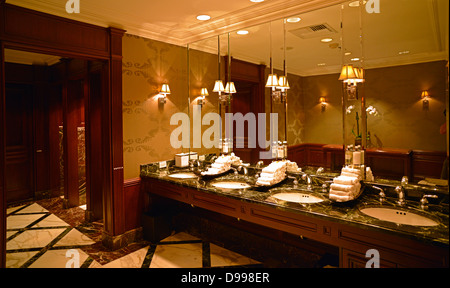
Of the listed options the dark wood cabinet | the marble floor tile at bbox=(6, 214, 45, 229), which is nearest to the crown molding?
the dark wood cabinet

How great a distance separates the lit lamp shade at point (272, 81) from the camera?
3.01 metres

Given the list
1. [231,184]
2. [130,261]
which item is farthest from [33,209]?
[231,184]

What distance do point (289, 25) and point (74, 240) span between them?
369cm

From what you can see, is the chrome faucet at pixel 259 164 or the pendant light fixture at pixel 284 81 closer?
the pendant light fixture at pixel 284 81

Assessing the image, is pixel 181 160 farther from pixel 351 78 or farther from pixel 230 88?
pixel 351 78

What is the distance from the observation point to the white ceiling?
207 centimetres

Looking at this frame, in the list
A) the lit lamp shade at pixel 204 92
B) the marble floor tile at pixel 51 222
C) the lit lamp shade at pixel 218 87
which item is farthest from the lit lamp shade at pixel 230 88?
the marble floor tile at pixel 51 222

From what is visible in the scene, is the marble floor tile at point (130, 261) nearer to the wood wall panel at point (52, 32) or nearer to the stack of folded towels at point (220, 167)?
the stack of folded towels at point (220, 167)

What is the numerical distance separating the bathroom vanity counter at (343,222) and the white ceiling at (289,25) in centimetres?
115

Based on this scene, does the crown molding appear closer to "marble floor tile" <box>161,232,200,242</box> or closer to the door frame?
the door frame

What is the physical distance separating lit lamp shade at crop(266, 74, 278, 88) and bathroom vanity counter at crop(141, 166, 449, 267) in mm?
1062
